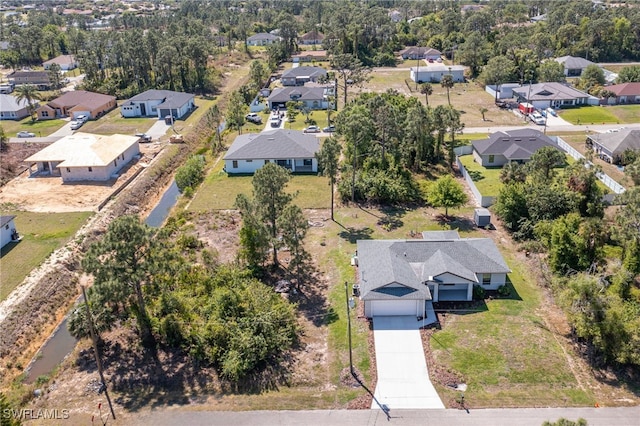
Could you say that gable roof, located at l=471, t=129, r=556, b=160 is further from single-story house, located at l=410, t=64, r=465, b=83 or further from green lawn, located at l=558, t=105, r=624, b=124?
single-story house, located at l=410, t=64, r=465, b=83

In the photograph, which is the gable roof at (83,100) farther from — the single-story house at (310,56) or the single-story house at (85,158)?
the single-story house at (310,56)

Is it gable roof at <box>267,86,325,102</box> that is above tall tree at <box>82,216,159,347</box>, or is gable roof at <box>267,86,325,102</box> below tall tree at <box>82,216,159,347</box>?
below

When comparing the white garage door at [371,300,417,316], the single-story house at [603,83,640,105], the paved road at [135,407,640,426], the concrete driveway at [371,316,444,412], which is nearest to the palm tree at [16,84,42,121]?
the white garage door at [371,300,417,316]

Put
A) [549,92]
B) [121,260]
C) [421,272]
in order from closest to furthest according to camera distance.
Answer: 1. [121,260]
2. [421,272]
3. [549,92]

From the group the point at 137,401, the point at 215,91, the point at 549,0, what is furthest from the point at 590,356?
the point at 549,0

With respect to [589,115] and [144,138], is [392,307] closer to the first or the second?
[144,138]

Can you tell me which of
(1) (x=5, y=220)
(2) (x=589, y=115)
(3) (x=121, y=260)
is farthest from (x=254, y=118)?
(3) (x=121, y=260)
